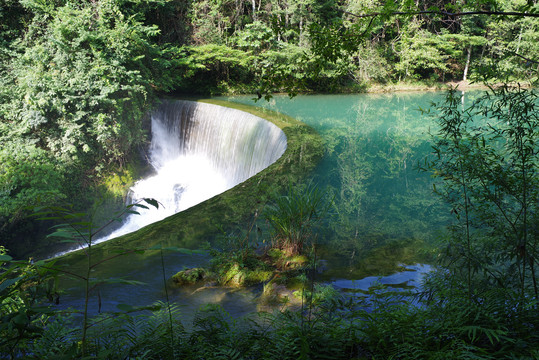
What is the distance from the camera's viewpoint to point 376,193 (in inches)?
273

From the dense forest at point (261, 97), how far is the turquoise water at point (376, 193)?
0.65 m

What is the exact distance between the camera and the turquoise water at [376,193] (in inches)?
180

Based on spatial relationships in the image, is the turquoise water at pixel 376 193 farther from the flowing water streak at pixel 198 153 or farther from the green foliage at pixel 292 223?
the flowing water streak at pixel 198 153

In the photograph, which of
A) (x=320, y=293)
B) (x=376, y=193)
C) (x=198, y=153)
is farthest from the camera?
(x=198, y=153)

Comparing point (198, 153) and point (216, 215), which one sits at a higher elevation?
point (216, 215)

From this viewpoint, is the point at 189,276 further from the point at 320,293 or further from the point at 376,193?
the point at 376,193

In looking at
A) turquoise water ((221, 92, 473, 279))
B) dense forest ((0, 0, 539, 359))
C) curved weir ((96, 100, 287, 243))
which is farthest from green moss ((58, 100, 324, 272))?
curved weir ((96, 100, 287, 243))

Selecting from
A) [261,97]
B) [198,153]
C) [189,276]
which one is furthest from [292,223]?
[198,153]

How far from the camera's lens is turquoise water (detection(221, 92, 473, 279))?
180 inches

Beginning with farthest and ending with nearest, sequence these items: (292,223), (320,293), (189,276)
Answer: (292,223), (189,276), (320,293)

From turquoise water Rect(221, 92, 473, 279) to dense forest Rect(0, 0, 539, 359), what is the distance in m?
0.65

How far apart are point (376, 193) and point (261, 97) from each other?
2.86 meters

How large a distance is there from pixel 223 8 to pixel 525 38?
1522cm

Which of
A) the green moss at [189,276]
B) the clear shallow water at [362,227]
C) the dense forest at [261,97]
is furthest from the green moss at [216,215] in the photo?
the dense forest at [261,97]
